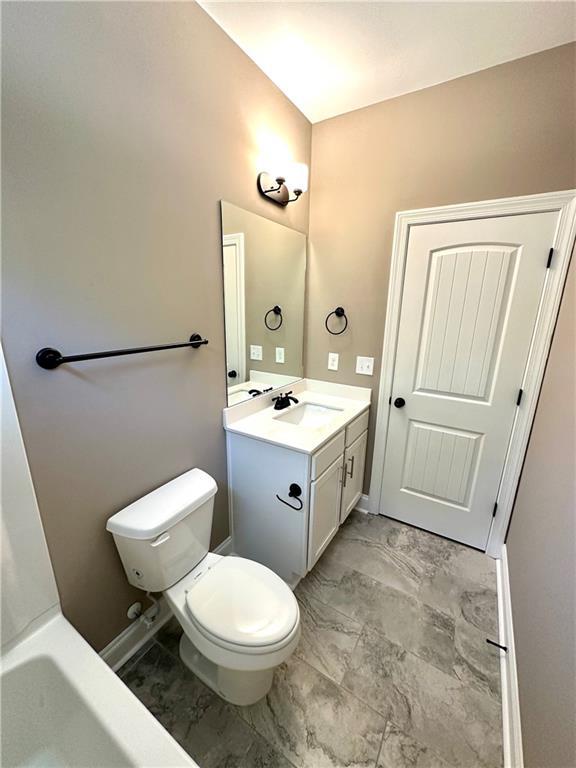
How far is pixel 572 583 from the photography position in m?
0.87

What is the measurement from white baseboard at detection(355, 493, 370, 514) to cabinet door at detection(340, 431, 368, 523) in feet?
0.19

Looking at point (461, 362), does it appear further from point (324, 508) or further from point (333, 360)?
point (324, 508)

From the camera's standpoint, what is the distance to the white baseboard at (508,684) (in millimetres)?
1055

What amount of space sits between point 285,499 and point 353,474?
A: 66 cm

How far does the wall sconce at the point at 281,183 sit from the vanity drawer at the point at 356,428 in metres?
1.40

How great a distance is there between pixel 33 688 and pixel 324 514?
1239 millimetres

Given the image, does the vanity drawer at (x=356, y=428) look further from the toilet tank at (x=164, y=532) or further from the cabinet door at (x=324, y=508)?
the toilet tank at (x=164, y=532)

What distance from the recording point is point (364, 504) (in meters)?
2.33

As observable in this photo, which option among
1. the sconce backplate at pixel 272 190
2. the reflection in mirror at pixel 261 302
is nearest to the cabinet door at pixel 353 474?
the reflection in mirror at pixel 261 302

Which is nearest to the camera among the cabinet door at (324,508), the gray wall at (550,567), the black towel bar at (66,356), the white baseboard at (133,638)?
the gray wall at (550,567)

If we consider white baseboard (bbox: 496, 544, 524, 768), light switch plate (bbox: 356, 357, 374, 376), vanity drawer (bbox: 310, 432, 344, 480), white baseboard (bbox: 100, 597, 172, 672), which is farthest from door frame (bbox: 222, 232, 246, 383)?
white baseboard (bbox: 496, 544, 524, 768)

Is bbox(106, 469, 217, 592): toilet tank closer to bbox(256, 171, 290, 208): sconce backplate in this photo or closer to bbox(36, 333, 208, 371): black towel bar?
bbox(36, 333, 208, 371): black towel bar

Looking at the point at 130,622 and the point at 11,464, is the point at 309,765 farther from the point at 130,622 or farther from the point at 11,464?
the point at 11,464

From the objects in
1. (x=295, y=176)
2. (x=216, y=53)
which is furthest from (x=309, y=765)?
(x=216, y=53)
